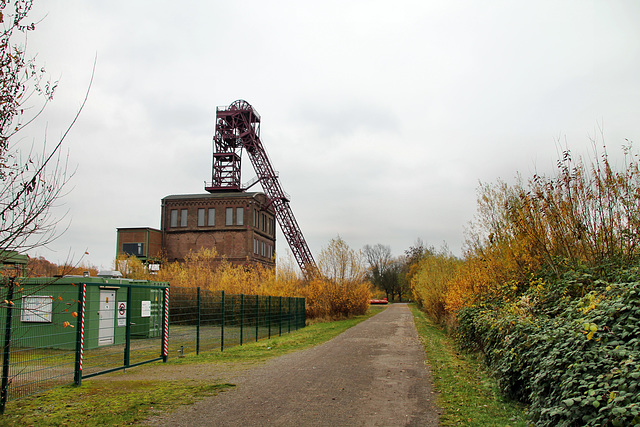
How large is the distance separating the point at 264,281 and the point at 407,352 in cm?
1723

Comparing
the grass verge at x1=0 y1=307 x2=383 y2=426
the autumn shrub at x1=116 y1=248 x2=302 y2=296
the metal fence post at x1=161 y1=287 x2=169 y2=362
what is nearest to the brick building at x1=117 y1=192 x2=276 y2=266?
the autumn shrub at x1=116 y1=248 x2=302 y2=296

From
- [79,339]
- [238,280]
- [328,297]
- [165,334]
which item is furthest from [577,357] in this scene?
[328,297]

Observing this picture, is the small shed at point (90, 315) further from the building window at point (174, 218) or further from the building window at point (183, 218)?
the building window at point (174, 218)

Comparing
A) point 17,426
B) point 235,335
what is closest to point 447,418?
point 17,426

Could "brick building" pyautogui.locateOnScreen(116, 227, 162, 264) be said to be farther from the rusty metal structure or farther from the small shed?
the small shed

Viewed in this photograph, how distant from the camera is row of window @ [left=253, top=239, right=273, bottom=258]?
1898 inches

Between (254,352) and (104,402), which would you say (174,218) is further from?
(104,402)

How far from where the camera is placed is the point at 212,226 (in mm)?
47656

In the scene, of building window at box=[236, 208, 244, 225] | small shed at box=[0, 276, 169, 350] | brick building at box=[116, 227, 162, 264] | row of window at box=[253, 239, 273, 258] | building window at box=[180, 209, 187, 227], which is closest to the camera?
small shed at box=[0, 276, 169, 350]

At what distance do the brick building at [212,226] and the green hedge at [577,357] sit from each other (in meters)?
39.9

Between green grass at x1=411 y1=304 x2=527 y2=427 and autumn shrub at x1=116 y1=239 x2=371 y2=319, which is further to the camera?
autumn shrub at x1=116 y1=239 x2=371 y2=319

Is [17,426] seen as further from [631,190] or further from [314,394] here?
[631,190]

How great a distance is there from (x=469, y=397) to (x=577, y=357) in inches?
111

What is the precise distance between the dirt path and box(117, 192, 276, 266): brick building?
115 ft
